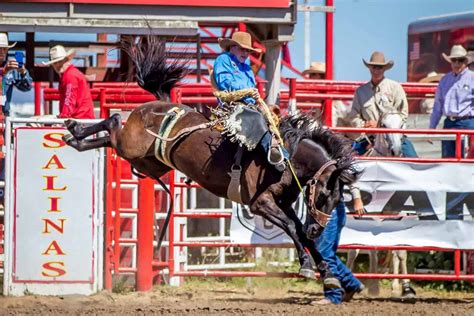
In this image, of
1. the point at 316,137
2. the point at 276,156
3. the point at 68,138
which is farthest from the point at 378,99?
the point at 68,138

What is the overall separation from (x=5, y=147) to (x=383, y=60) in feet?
11.4

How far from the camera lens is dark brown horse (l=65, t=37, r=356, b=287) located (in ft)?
27.5

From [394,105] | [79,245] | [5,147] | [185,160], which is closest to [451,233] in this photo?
[394,105]

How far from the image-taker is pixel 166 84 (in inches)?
360

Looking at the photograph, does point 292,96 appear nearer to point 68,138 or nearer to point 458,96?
point 458,96

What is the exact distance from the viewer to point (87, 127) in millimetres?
8984

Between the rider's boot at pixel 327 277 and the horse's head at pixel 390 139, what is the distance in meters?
1.52

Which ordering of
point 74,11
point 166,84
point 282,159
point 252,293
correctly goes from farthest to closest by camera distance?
point 74,11
point 252,293
point 166,84
point 282,159

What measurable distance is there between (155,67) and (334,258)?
6.88 feet

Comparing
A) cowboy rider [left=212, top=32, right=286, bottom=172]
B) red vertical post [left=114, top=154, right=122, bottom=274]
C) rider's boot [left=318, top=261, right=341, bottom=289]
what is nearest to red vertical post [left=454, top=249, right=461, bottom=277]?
rider's boot [left=318, top=261, right=341, bottom=289]

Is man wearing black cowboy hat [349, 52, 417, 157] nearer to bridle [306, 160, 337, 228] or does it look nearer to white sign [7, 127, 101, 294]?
bridle [306, 160, 337, 228]

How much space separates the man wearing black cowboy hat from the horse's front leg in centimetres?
178

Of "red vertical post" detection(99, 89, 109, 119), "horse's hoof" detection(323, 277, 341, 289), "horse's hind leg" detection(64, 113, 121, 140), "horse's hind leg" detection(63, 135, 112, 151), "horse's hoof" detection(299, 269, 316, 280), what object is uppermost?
"red vertical post" detection(99, 89, 109, 119)

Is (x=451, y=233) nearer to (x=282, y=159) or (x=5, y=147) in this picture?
(x=282, y=159)
